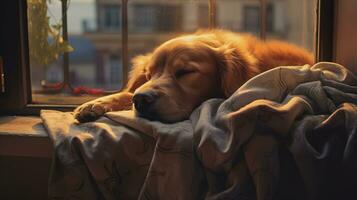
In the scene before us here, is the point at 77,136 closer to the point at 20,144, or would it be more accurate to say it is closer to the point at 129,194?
the point at 129,194

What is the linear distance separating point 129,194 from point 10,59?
640mm

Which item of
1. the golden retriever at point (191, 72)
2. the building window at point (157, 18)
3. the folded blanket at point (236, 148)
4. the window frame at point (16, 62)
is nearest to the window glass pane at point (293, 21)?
the golden retriever at point (191, 72)

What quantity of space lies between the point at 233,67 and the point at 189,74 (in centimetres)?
12

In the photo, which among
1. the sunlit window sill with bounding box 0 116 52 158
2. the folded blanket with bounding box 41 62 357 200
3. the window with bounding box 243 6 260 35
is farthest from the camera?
the window with bounding box 243 6 260 35

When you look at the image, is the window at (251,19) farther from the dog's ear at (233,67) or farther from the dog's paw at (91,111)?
the dog's paw at (91,111)

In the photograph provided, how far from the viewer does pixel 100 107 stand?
1.19 m

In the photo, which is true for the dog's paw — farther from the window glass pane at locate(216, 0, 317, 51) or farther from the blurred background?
the window glass pane at locate(216, 0, 317, 51)

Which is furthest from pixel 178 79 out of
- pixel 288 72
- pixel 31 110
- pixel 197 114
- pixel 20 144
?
pixel 31 110

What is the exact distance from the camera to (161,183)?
0.95 m

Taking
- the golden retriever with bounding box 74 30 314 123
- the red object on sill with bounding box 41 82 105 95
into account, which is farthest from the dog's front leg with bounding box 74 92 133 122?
the red object on sill with bounding box 41 82 105 95

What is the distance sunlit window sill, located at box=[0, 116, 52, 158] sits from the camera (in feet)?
3.95

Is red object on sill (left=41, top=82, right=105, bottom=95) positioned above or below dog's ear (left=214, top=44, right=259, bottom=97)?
A: below

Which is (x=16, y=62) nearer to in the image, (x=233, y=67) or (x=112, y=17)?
(x=112, y=17)

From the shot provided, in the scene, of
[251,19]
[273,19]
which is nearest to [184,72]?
[251,19]
